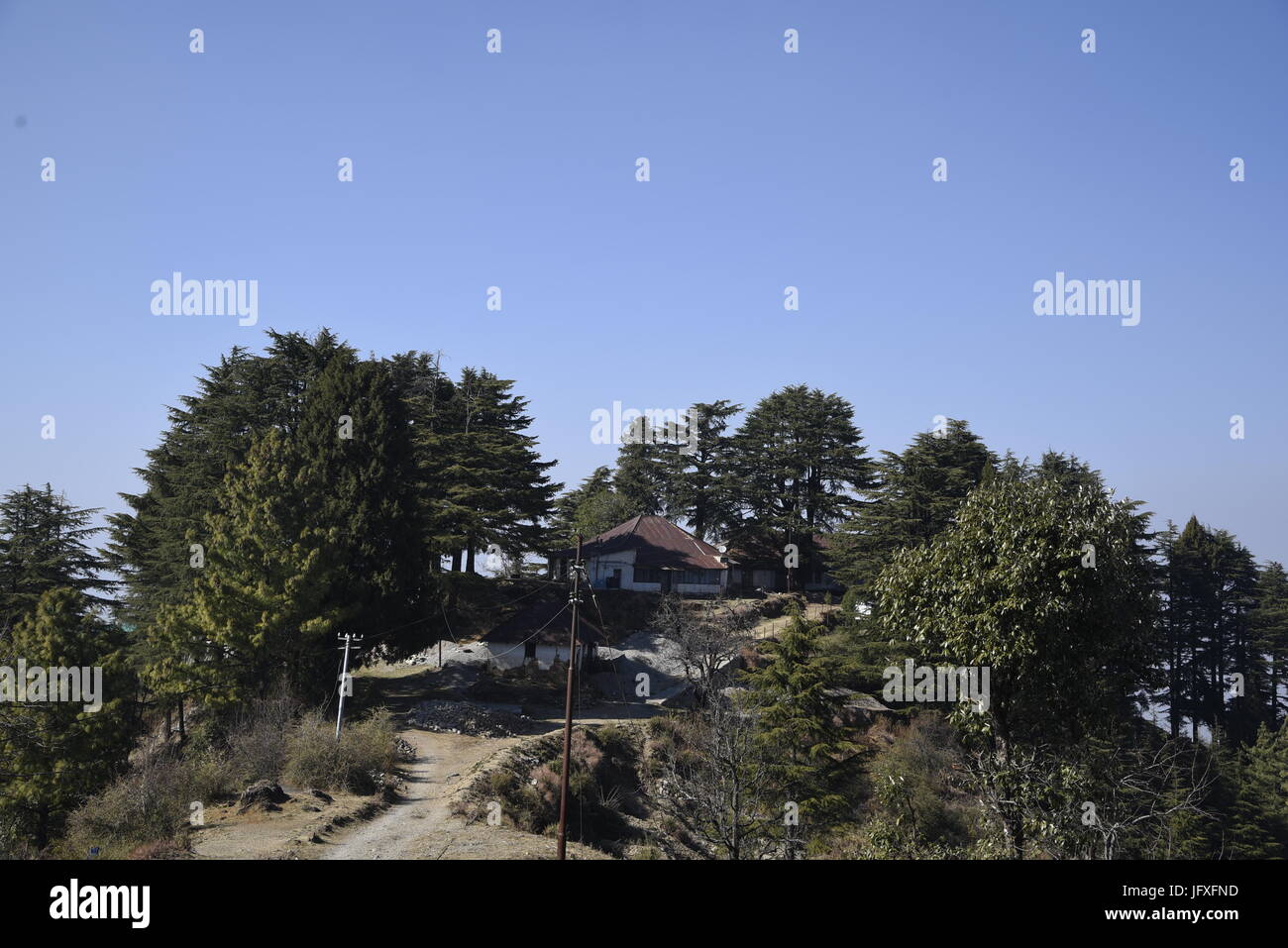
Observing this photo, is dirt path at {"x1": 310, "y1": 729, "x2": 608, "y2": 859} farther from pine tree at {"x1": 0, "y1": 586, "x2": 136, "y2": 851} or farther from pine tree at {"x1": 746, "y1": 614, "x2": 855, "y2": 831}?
pine tree at {"x1": 0, "y1": 586, "x2": 136, "y2": 851}

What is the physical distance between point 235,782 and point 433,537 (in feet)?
75.6

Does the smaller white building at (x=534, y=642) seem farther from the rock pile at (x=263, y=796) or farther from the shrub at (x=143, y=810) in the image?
the rock pile at (x=263, y=796)

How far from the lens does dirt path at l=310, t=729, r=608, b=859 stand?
24672 millimetres

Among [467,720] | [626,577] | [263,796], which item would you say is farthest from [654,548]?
[263,796]

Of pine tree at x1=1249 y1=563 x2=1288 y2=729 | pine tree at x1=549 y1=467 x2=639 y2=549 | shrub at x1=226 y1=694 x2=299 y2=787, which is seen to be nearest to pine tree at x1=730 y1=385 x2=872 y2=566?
pine tree at x1=549 y1=467 x2=639 y2=549

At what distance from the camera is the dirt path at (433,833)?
2467 cm

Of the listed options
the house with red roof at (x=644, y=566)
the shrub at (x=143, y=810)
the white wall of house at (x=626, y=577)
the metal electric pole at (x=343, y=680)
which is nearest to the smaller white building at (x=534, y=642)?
the metal electric pole at (x=343, y=680)

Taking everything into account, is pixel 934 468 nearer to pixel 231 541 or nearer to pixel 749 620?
pixel 749 620

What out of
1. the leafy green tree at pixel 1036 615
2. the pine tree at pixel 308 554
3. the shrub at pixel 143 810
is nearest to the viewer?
the leafy green tree at pixel 1036 615

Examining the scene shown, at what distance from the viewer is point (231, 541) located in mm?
40469

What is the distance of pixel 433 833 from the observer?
2684cm
